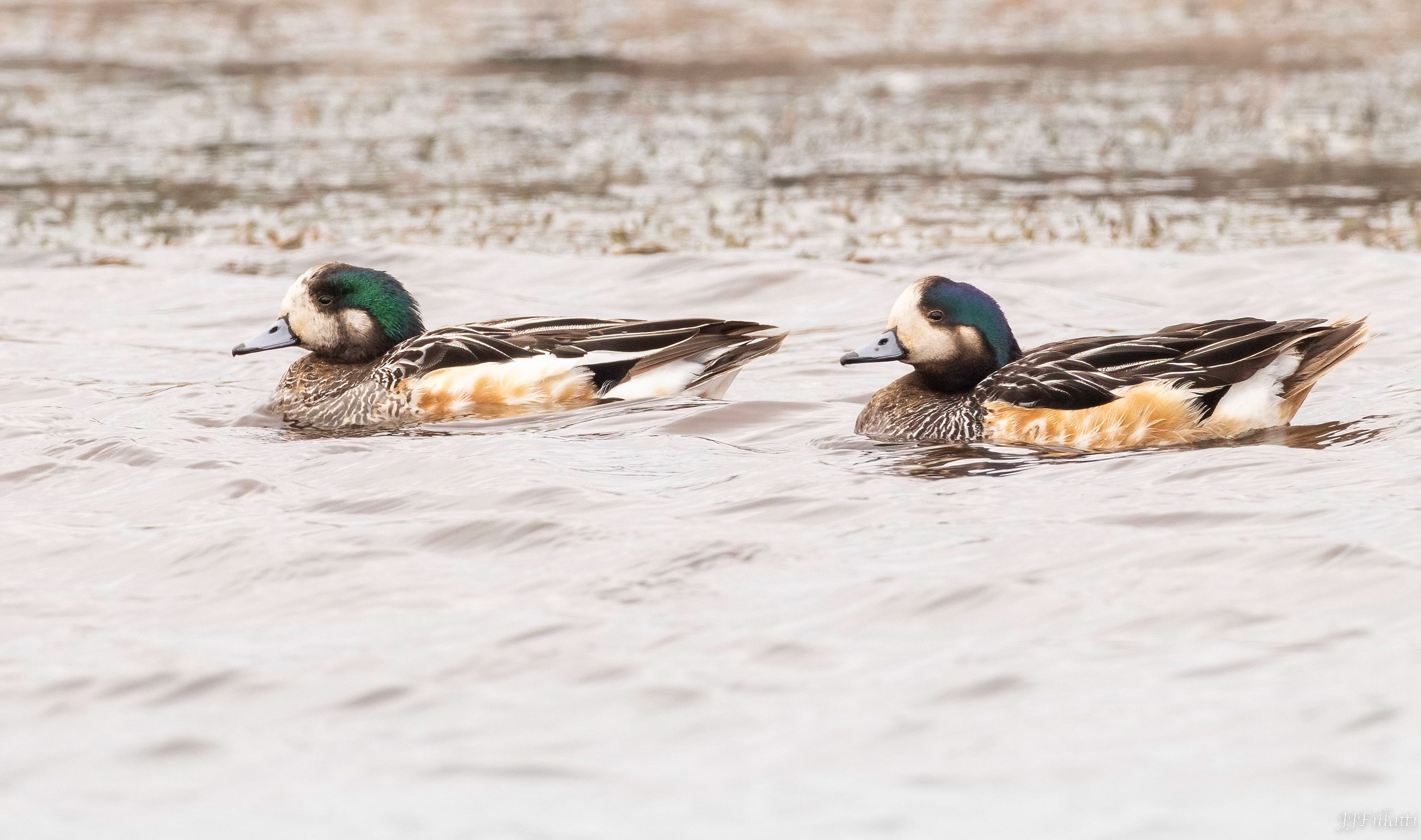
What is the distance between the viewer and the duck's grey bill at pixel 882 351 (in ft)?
28.8

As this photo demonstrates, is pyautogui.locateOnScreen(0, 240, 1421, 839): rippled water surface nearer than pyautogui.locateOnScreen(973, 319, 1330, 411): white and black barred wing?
Yes

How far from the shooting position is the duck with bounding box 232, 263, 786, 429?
959 cm

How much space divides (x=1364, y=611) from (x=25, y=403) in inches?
279

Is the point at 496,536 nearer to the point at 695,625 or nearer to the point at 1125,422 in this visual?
the point at 695,625

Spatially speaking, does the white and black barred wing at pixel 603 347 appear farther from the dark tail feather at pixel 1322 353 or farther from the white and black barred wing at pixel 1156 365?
the dark tail feather at pixel 1322 353

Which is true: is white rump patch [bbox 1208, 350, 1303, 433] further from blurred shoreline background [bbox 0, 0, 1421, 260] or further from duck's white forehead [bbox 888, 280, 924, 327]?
blurred shoreline background [bbox 0, 0, 1421, 260]

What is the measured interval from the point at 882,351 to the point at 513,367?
199cm

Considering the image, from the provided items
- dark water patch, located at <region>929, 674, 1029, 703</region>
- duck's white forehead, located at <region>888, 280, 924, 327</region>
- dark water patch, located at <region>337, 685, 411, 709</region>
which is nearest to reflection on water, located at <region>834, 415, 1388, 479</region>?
duck's white forehead, located at <region>888, 280, 924, 327</region>

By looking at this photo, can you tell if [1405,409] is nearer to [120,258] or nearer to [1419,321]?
[1419,321]

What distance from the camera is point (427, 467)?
8.49m

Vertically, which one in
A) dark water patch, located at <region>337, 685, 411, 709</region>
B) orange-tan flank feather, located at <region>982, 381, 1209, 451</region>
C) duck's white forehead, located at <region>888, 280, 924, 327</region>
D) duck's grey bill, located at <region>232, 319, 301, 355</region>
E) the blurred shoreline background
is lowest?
dark water patch, located at <region>337, 685, 411, 709</region>

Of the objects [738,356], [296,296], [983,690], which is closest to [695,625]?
[983,690]

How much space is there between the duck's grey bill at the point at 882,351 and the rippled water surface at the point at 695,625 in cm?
46

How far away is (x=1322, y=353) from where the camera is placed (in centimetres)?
859
